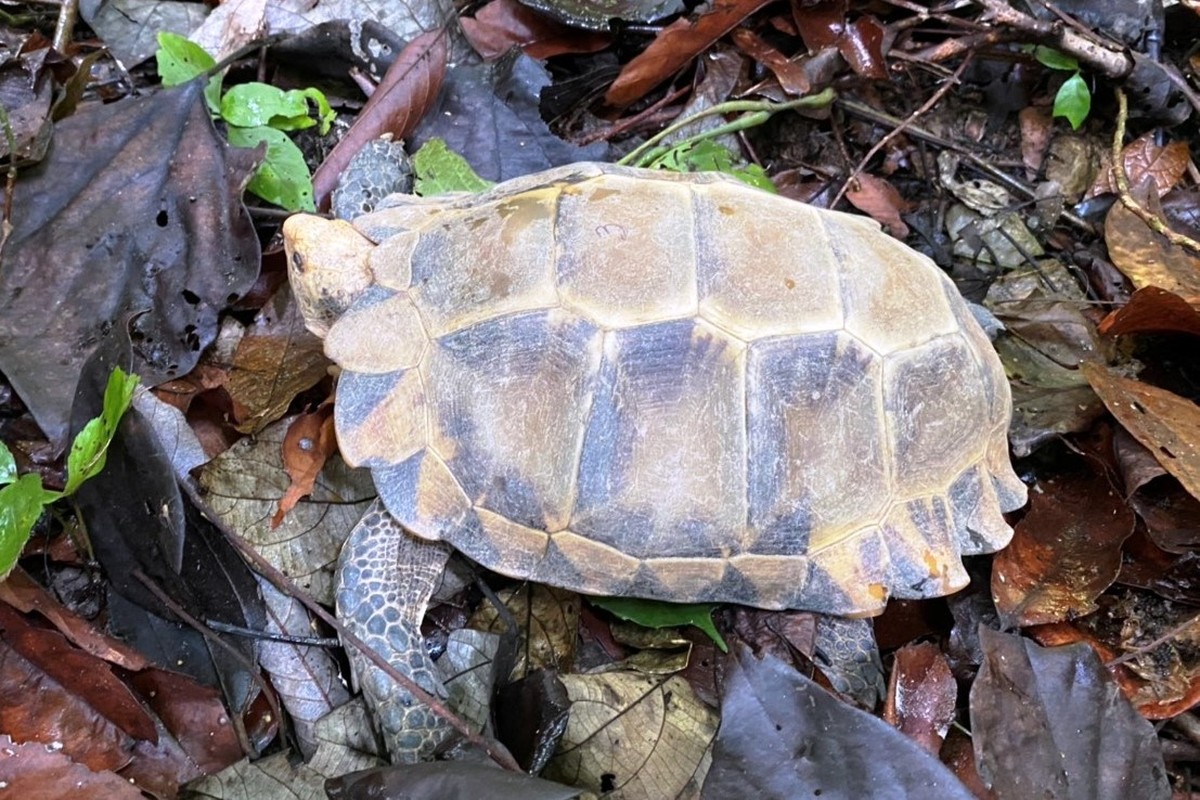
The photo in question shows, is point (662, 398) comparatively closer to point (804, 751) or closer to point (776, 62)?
point (804, 751)

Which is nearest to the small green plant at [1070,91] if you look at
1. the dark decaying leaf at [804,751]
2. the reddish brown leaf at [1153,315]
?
the reddish brown leaf at [1153,315]

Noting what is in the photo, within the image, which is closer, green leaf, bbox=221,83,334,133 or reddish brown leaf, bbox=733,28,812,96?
green leaf, bbox=221,83,334,133

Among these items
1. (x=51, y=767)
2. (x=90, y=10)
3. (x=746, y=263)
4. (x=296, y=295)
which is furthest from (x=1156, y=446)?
(x=90, y=10)

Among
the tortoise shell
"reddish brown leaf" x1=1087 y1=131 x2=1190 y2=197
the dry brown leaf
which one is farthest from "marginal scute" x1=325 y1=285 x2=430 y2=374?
"reddish brown leaf" x1=1087 y1=131 x2=1190 y2=197

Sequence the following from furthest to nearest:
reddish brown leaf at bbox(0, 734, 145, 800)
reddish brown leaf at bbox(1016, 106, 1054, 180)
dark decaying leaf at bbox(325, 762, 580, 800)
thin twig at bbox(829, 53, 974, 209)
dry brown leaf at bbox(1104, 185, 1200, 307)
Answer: reddish brown leaf at bbox(1016, 106, 1054, 180)
thin twig at bbox(829, 53, 974, 209)
dry brown leaf at bbox(1104, 185, 1200, 307)
reddish brown leaf at bbox(0, 734, 145, 800)
dark decaying leaf at bbox(325, 762, 580, 800)

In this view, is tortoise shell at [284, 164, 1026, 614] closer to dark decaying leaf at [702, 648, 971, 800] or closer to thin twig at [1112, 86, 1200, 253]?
dark decaying leaf at [702, 648, 971, 800]

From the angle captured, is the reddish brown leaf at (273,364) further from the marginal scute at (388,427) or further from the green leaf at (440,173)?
the green leaf at (440,173)

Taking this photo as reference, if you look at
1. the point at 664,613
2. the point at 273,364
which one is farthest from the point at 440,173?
the point at 664,613
